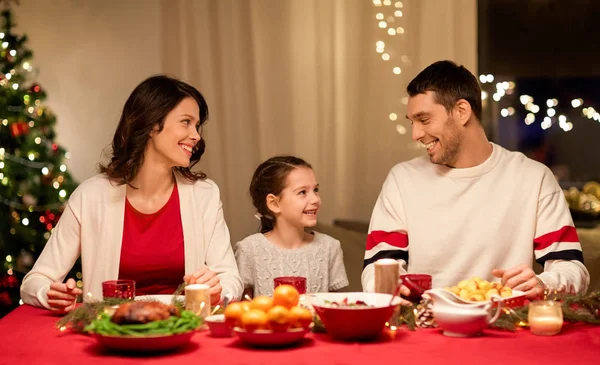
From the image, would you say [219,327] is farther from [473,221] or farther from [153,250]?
[473,221]

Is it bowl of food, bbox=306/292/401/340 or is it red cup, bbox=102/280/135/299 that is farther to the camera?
red cup, bbox=102/280/135/299

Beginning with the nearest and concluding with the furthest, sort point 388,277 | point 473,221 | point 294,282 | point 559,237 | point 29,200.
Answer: point 388,277 < point 294,282 < point 559,237 < point 473,221 < point 29,200

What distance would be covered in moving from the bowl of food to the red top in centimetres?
105

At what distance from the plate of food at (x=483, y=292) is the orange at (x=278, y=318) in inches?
17.9

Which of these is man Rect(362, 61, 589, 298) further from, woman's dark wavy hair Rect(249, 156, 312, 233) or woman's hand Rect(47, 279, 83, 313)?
woman's hand Rect(47, 279, 83, 313)

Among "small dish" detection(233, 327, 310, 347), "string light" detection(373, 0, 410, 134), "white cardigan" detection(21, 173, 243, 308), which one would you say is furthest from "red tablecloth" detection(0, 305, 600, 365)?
"string light" detection(373, 0, 410, 134)

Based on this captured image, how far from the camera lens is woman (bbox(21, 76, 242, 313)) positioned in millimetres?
2898

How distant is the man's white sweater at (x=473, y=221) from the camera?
2932mm

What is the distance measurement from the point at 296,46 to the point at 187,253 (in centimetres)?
240

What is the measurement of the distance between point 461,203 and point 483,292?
93cm

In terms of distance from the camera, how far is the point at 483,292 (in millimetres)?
2092

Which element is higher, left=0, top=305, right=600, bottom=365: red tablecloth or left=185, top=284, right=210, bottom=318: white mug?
left=185, top=284, right=210, bottom=318: white mug

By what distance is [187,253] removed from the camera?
2951 millimetres

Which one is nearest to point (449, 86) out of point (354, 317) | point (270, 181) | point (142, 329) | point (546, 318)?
point (270, 181)
